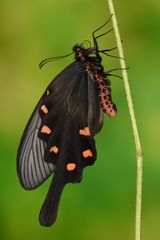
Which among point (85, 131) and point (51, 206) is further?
point (85, 131)

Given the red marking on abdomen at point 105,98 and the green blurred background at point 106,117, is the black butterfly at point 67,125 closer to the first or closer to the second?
the red marking on abdomen at point 105,98

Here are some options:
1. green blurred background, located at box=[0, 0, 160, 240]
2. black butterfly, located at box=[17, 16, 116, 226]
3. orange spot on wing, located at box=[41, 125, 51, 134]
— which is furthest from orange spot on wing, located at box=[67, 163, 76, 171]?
green blurred background, located at box=[0, 0, 160, 240]

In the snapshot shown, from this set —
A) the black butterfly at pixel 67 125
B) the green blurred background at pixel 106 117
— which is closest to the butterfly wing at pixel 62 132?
the black butterfly at pixel 67 125

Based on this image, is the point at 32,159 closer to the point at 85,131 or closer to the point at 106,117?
the point at 85,131

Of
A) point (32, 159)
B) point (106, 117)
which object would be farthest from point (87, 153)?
point (106, 117)

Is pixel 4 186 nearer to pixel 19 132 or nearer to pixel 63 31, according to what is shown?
pixel 19 132

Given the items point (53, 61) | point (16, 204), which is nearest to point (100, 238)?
point (16, 204)

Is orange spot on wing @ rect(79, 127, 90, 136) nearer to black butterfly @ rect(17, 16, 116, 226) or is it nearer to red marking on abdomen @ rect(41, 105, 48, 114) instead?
black butterfly @ rect(17, 16, 116, 226)
